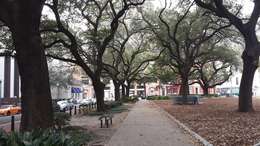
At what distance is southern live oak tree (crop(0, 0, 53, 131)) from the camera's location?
1203 cm

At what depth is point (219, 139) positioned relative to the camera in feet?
41.6

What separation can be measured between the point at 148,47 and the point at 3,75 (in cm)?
2301

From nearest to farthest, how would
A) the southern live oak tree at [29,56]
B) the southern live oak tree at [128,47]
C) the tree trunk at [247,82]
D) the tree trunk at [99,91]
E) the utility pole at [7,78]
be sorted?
the southern live oak tree at [29,56], the tree trunk at [247,82], the tree trunk at [99,91], the southern live oak tree at [128,47], the utility pole at [7,78]

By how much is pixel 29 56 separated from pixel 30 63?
209mm

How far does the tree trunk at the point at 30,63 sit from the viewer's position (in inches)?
474

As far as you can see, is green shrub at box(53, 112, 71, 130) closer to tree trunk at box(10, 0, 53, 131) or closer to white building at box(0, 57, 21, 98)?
tree trunk at box(10, 0, 53, 131)

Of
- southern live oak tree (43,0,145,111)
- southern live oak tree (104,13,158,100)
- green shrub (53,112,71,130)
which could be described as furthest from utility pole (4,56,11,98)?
green shrub (53,112,71,130)

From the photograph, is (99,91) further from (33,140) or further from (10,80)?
(10,80)

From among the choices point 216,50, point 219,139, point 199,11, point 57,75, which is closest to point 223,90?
point 57,75

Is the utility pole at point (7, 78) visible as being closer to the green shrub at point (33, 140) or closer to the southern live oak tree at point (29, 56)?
the southern live oak tree at point (29, 56)

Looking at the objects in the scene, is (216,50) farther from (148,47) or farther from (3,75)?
(3,75)

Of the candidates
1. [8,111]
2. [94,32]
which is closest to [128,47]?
[8,111]

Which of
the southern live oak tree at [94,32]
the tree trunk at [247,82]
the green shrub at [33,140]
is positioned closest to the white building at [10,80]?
the southern live oak tree at [94,32]

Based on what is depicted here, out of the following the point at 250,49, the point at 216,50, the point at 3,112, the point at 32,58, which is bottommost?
the point at 3,112
